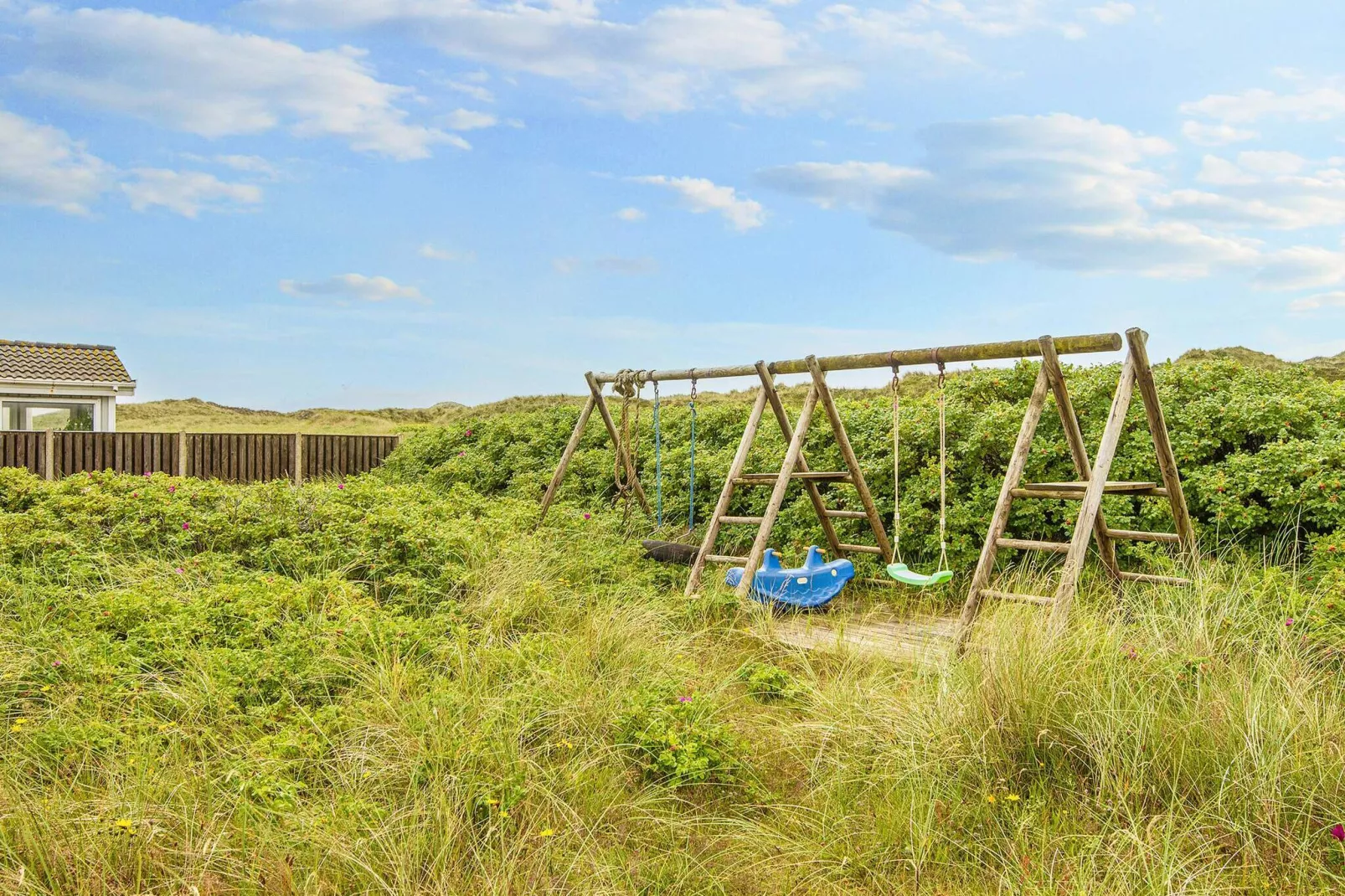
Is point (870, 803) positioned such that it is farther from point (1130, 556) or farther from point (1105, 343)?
point (1130, 556)

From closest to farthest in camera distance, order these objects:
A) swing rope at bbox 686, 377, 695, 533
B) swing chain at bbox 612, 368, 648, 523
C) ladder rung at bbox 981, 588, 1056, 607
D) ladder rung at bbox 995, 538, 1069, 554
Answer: ladder rung at bbox 981, 588, 1056, 607, ladder rung at bbox 995, 538, 1069, 554, swing rope at bbox 686, 377, 695, 533, swing chain at bbox 612, 368, 648, 523

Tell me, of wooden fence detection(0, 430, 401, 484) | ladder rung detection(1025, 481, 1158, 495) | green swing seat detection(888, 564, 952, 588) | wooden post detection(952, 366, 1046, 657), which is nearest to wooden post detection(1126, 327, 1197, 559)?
ladder rung detection(1025, 481, 1158, 495)

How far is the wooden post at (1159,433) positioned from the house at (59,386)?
909 inches

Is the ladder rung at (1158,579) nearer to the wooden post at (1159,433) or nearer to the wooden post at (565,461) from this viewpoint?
the wooden post at (1159,433)

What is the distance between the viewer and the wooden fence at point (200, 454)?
15180mm

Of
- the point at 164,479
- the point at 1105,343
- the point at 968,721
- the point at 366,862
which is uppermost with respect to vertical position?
the point at 1105,343

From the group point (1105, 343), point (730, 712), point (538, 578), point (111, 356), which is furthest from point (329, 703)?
point (111, 356)

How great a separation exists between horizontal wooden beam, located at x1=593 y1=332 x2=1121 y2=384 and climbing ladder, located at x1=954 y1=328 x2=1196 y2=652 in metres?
0.11

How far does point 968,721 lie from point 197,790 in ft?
10.0

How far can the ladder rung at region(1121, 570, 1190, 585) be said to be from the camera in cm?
591

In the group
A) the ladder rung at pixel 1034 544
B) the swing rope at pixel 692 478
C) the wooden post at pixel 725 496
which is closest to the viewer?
the ladder rung at pixel 1034 544

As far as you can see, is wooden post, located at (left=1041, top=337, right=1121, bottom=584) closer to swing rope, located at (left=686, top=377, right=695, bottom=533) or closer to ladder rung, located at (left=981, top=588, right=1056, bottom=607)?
A: ladder rung, located at (left=981, top=588, right=1056, bottom=607)

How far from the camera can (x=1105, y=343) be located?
→ 5652mm

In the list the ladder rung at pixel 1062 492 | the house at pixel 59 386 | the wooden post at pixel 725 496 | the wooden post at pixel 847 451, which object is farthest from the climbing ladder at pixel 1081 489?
the house at pixel 59 386
